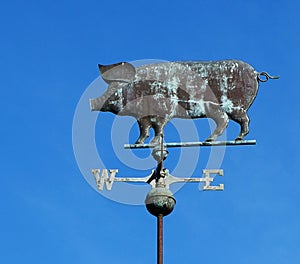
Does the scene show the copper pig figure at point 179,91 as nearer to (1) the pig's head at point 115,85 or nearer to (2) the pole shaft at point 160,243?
(1) the pig's head at point 115,85

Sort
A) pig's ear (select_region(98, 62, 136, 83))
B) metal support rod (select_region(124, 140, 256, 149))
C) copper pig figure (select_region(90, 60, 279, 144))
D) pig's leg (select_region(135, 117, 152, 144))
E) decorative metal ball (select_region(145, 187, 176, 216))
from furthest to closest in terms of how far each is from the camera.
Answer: pig's ear (select_region(98, 62, 136, 83)) < copper pig figure (select_region(90, 60, 279, 144)) < pig's leg (select_region(135, 117, 152, 144)) < metal support rod (select_region(124, 140, 256, 149)) < decorative metal ball (select_region(145, 187, 176, 216))

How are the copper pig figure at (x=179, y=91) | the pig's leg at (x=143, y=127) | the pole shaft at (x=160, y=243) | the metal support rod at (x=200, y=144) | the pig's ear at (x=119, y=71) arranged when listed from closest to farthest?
1. the pole shaft at (x=160, y=243)
2. the metal support rod at (x=200, y=144)
3. the pig's leg at (x=143, y=127)
4. the copper pig figure at (x=179, y=91)
5. the pig's ear at (x=119, y=71)

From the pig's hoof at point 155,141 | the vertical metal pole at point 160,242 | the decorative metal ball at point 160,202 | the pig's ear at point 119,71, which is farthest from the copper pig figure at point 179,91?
the vertical metal pole at point 160,242

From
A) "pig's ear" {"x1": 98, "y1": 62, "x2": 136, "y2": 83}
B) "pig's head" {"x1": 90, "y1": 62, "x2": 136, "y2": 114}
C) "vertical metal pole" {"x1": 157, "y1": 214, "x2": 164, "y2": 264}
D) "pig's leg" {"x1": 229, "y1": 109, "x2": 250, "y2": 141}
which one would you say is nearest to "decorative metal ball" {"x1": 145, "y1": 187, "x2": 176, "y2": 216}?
"vertical metal pole" {"x1": 157, "y1": 214, "x2": 164, "y2": 264}

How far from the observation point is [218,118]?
1330 cm

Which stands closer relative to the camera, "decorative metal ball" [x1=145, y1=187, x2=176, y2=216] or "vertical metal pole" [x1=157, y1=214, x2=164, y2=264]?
"vertical metal pole" [x1=157, y1=214, x2=164, y2=264]

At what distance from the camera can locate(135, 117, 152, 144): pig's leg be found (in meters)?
13.1

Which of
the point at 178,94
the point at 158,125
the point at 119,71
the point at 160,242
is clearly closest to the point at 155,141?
the point at 158,125

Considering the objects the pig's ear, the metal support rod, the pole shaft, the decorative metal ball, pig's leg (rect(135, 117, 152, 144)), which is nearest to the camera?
the pole shaft

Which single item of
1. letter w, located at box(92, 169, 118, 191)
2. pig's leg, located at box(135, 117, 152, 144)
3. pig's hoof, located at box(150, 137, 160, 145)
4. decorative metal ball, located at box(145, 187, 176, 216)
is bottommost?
decorative metal ball, located at box(145, 187, 176, 216)

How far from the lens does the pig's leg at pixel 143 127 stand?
1315 centimetres

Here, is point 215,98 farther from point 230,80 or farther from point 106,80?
point 106,80

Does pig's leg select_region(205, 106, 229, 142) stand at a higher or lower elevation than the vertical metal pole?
higher

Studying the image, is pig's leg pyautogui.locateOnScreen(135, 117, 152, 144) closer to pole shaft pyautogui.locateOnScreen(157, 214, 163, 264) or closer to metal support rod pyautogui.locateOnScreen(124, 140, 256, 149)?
metal support rod pyautogui.locateOnScreen(124, 140, 256, 149)
